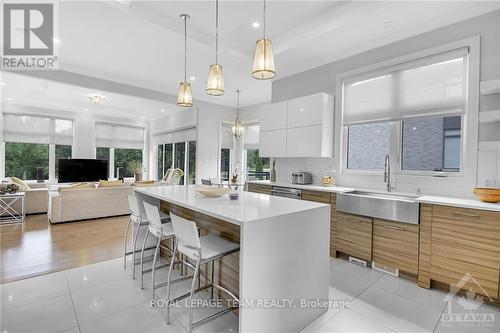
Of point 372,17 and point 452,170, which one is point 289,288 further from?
point 372,17

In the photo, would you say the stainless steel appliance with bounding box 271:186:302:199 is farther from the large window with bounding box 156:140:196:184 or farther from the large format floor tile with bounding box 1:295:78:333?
the large window with bounding box 156:140:196:184

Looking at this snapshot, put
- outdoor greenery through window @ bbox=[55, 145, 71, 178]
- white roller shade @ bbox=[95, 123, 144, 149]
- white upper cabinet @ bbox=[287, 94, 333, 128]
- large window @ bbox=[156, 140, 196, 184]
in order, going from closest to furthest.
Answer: white upper cabinet @ bbox=[287, 94, 333, 128] → large window @ bbox=[156, 140, 196, 184] → outdoor greenery through window @ bbox=[55, 145, 71, 178] → white roller shade @ bbox=[95, 123, 144, 149]

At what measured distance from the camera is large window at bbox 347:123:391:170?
3.67 m

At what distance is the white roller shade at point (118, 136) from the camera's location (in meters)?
8.68

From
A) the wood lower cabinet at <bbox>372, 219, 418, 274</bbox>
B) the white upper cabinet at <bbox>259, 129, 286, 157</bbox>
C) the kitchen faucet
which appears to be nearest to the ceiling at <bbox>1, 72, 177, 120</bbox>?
the white upper cabinet at <bbox>259, 129, 286, 157</bbox>

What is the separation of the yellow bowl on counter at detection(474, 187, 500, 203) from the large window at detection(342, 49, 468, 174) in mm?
531

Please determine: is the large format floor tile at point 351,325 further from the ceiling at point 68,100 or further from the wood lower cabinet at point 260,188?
the ceiling at point 68,100

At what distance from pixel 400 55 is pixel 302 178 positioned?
2.28 meters

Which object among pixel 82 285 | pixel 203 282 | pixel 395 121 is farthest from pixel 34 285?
pixel 395 121

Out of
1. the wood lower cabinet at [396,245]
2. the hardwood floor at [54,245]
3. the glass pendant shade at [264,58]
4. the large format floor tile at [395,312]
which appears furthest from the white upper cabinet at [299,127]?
the hardwood floor at [54,245]

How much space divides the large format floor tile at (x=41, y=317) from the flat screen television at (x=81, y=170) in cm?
642

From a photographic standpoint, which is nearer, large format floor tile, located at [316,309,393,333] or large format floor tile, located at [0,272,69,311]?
large format floor tile, located at [316,309,393,333]

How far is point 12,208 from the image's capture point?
527cm

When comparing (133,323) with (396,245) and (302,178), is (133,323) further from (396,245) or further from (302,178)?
(302,178)
